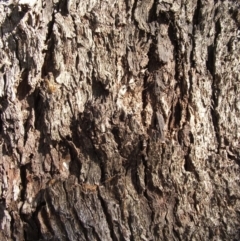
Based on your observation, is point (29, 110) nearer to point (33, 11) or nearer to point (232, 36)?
point (33, 11)

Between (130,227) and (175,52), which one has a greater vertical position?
(175,52)

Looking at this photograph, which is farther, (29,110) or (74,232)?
(29,110)

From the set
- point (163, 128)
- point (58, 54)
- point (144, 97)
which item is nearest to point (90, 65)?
point (58, 54)

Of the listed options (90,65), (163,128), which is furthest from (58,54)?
(163,128)

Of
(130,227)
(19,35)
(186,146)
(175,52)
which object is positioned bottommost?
(130,227)

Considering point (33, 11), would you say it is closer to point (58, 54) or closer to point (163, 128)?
point (58, 54)

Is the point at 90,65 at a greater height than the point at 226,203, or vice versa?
the point at 90,65
